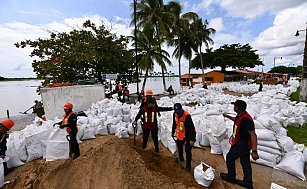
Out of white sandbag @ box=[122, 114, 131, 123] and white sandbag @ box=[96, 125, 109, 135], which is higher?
white sandbag @ box=[122, 114, 131, 123]

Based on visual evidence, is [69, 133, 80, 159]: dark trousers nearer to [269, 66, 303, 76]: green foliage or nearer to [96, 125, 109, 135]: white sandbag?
[96, 125, 109, 135]: white sandbag

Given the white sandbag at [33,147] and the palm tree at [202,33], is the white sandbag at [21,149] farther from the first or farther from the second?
the palm tree at [202,33]

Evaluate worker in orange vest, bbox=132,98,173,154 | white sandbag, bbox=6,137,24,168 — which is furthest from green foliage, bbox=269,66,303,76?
white sandbag, bbox=6,137,24,168

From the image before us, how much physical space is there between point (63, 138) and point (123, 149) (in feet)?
5.15

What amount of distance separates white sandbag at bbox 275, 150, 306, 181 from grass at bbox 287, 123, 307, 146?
66.1 inches

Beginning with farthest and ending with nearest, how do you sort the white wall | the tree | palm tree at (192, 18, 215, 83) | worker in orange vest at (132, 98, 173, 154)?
the tree < palm tree at (192, 18, 215, 83) < the white wall < worker in orange vest at (132, 98, 173, 154)

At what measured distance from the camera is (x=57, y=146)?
4316 millimetres

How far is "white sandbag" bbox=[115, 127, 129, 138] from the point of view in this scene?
555cm

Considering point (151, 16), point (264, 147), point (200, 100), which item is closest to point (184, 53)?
point (151, 16)

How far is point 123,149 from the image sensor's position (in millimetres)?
3496

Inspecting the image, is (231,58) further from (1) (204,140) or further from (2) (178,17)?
(1) (204,140)

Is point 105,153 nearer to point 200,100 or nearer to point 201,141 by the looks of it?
point 201,141

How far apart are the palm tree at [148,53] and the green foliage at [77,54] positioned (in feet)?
13.1

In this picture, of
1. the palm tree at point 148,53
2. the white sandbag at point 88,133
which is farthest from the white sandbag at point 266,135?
the palm tree at point 148,53
